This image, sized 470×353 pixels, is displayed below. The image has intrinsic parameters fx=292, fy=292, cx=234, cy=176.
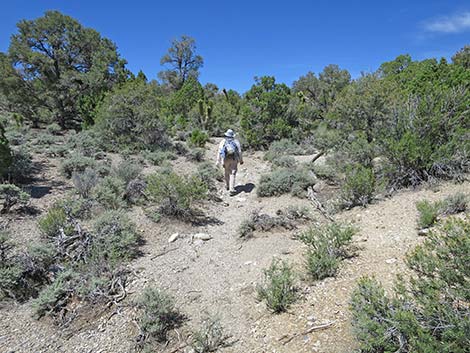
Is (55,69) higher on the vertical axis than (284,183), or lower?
higher

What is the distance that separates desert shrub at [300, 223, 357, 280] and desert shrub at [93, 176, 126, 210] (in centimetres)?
451

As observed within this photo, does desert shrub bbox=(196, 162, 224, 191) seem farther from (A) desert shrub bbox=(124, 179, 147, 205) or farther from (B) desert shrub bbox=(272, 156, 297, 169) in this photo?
(B) desert shrub bbox=(272, 156, 297, 169)

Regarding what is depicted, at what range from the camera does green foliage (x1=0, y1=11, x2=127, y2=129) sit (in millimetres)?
16688

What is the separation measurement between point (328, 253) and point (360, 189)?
2.83 metres

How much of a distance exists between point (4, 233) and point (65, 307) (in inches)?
77.7

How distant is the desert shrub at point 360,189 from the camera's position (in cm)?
650

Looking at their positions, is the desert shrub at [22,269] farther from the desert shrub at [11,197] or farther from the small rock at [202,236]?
the small rock at [202,236]

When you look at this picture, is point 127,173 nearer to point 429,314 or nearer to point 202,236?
point 202,236

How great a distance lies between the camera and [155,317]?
3.48 m

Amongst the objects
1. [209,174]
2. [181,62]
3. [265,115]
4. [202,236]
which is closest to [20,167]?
[209,174]

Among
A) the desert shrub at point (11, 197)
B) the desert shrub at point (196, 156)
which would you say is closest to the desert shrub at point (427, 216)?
the desert shrub at point (11, 197)

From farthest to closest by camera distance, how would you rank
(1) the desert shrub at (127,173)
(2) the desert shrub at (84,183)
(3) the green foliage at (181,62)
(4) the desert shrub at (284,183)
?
(3) the green foliage at (181,62)
(4) the desert shrub at (284,183)
(1) the desert shrub at (127,173)
(2) the desert shrub at (84,183)

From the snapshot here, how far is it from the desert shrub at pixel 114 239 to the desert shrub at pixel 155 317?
1.42 meters

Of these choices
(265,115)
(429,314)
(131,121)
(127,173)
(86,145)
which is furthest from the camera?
(265,115)
